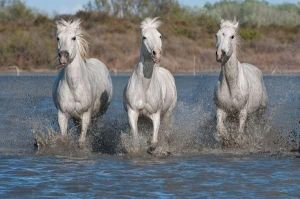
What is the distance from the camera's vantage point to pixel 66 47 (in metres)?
13.7

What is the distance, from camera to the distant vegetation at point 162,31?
62.1 meters

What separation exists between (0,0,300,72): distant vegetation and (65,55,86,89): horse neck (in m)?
39.5

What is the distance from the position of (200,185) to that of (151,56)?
2900mm

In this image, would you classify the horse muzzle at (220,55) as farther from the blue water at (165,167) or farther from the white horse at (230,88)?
the blue water at (165,167)

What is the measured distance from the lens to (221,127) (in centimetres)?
1419

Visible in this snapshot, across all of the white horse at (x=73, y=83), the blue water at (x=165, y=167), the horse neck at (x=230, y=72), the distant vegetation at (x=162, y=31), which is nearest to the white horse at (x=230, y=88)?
the horse neck at (x=230, y=72)

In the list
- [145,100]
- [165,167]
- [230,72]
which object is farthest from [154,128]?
[230,72]

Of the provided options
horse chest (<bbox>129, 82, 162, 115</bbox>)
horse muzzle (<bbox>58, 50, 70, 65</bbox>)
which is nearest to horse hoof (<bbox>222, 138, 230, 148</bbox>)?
horse chest (<bbox>129, 82, 162, 115</bbox>)

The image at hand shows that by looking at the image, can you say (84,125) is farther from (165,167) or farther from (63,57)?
(165,167)

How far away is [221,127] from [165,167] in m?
2.09

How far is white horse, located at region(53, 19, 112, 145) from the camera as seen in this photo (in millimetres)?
13750

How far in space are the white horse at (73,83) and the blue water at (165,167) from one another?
0.56 metres

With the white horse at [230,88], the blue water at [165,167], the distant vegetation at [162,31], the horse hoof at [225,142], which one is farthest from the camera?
the distant vegetation at [162,31]

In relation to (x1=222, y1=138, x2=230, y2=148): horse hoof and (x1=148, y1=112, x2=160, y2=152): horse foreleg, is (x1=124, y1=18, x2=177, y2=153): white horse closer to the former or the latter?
(x1=148, y1=112, x2=160, y2=152): horse foreleg
